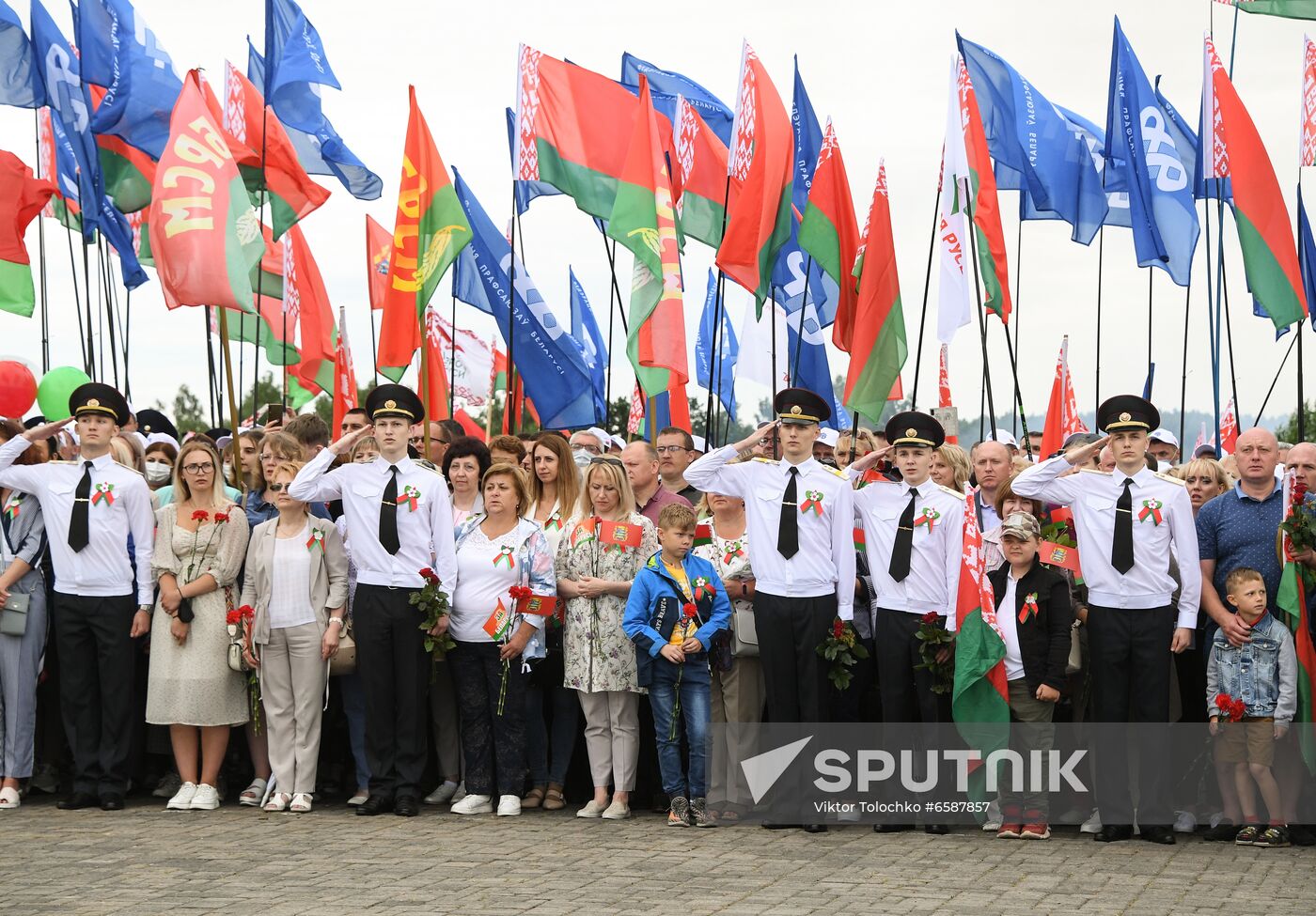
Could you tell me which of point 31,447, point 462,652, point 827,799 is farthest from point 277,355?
point 827,799

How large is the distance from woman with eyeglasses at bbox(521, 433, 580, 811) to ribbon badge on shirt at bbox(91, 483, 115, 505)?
248 cm

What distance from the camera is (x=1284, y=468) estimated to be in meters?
8.81

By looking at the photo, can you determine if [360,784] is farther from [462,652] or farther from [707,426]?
[707,426]

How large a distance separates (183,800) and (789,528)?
3893mm

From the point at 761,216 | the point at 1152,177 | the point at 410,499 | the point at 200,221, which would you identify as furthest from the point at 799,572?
the point at 1152,177

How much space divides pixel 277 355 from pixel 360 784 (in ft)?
32.2

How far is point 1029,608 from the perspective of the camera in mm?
8828

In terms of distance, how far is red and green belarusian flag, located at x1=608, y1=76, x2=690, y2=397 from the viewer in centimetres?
1177

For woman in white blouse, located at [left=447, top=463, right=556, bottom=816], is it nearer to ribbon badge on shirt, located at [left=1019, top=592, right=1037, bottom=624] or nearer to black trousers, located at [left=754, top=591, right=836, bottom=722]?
black trousers, located at [left=754, top=591, right=836, bottom=722]

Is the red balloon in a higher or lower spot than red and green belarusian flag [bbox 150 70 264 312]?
lower

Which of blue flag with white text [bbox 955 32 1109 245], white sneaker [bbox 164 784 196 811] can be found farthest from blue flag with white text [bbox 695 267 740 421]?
white sneaker [bbox 164 784 196 811]

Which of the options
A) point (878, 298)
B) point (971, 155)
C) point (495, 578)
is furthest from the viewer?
point (971, 155)

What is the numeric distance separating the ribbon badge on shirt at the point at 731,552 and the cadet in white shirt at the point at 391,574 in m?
1.62

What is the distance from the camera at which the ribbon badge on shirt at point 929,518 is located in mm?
8922
